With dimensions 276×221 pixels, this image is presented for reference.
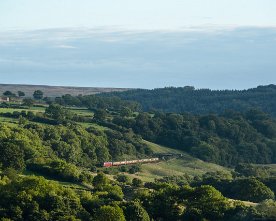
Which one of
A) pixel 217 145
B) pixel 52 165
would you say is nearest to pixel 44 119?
pixel 217 145

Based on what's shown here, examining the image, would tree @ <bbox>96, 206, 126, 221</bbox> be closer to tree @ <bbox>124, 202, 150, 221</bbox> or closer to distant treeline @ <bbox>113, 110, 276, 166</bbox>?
tree @ <bbox>124, 202, 150, 221</bbox>

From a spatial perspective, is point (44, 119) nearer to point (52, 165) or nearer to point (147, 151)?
point (147, 151)

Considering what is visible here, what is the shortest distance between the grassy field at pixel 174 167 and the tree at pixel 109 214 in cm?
4405

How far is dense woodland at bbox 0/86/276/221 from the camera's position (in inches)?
2810

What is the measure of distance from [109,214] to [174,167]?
214 ft

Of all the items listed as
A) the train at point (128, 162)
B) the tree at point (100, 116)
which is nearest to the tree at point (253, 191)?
the train at point (128, 162)

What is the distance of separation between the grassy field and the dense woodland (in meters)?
2.22

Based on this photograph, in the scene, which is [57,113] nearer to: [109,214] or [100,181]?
[100,181]

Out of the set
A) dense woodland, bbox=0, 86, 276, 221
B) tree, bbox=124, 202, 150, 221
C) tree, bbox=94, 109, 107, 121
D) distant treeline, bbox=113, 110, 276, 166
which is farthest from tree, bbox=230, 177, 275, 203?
tree, bbox=94, 109, 107, 121

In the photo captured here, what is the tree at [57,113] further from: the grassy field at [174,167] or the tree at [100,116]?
the grassy field at [174,167]

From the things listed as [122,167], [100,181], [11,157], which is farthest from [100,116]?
[100,181]

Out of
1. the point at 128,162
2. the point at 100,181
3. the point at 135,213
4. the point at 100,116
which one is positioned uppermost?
the point at 100,116

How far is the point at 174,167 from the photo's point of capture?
131625 mm

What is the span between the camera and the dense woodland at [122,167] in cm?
7138
